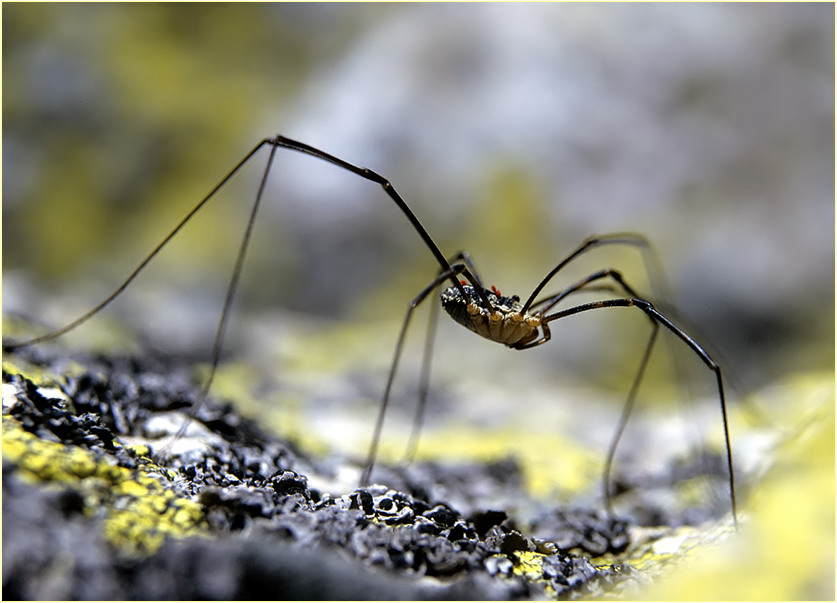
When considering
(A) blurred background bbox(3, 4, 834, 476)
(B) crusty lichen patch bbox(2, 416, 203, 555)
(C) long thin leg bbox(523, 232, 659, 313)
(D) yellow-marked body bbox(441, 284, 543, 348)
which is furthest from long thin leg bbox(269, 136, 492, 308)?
(A) blurred background bbox(3, 4, 834, 476)

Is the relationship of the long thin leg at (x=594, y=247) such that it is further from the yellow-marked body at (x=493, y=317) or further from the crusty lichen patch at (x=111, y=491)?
the crusty lichen patch at (x=111, y=491)

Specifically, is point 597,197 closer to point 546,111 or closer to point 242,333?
point 546,111

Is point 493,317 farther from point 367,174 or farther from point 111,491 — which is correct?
point 111,491

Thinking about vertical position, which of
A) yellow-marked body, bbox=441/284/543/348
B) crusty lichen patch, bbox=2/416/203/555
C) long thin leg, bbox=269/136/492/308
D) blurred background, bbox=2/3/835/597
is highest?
blurred background, bbox=2/3/835/597

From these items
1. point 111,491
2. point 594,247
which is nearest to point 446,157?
A: point 594,247

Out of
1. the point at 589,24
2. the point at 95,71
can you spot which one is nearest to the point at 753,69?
the point at 589,24

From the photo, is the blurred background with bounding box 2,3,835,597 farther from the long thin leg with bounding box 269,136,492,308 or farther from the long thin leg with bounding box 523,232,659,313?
the long thin leg with bounding box 269,136,492,308

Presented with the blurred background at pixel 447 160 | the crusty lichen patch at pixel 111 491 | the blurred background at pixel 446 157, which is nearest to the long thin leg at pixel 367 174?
the crusty lichen patch at pixel 111 491
